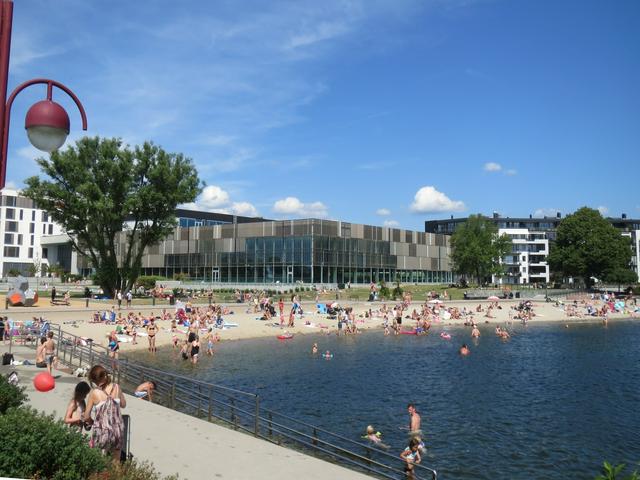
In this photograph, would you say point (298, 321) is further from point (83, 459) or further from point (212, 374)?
point (83, 459)

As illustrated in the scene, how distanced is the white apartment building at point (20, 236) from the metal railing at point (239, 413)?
108 m

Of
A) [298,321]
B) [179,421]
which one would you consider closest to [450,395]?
[179,421]

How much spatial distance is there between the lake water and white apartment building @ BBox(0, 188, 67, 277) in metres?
100

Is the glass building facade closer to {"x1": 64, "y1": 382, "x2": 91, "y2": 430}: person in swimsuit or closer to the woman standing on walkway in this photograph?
{"x1": 64, "y1": 382, "x2": 91, "y2": 430}: person in swimsuit

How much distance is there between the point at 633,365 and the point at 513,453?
72.7 ft

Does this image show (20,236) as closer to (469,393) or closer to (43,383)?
(469,393)

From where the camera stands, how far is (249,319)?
162ft

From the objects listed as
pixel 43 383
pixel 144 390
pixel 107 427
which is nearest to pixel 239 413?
pixel 144 390

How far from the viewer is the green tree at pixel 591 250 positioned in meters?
96.6

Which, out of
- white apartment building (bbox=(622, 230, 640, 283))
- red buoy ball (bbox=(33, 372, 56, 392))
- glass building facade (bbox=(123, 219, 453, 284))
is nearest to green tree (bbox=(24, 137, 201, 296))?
glass building facade (bbox=(123, 219, 453, 284))

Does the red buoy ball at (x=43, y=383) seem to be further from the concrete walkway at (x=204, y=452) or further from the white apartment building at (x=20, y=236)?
the white apartment building at (x=20, y=236)

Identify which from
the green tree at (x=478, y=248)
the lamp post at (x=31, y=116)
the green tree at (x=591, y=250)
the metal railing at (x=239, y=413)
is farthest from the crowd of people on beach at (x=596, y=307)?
the lamp post at (x=31, y=116)

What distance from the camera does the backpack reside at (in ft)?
29.5

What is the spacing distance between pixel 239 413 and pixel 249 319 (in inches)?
1190
